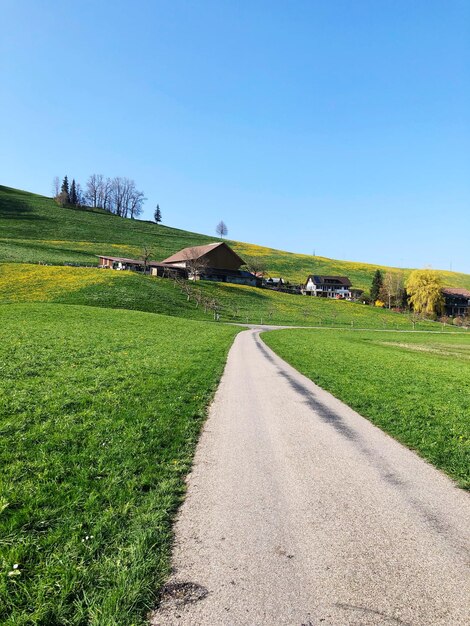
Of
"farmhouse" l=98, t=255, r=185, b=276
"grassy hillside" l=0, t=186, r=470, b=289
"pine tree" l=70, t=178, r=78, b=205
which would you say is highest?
"pine tree" l=70, t=178, r=78, b=205

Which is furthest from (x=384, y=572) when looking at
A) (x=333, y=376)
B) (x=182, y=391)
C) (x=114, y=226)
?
(x=114, y=226)

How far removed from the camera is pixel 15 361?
15.2 metres

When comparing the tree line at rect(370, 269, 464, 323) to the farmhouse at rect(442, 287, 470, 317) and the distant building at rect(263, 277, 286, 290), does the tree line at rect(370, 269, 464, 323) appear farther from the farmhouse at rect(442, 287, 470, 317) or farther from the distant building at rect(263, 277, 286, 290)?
the distant building at rect(263, 277, 286, 290)

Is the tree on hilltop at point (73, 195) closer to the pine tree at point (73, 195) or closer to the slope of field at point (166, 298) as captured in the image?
the pine tree at point (73, 195)

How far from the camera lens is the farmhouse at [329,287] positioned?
404 ft

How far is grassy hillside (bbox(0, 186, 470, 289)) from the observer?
96.3 m

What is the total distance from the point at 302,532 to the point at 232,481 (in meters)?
1.92

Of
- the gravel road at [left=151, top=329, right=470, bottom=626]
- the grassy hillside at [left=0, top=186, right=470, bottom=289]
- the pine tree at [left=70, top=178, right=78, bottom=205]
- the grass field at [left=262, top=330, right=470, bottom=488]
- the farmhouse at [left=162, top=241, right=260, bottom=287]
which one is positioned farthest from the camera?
the pine tree at [left=70, top=178, right=78, bottom=205]

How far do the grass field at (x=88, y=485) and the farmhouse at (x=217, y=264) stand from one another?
294ft

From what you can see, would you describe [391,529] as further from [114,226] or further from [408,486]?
[114,226]

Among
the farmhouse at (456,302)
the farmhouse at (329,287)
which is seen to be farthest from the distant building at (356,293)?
the farmhouse at (456,302)

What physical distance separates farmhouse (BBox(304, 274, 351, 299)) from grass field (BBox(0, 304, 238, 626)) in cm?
11356

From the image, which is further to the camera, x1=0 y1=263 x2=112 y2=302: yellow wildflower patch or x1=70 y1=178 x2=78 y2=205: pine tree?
x1=70 y1=178 x2=78 y2=205: pine tree

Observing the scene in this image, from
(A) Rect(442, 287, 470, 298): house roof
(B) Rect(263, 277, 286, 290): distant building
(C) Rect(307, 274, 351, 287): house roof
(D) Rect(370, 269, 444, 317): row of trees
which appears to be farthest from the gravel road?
(A) Rect(442, 287, 470, 298): house roof
